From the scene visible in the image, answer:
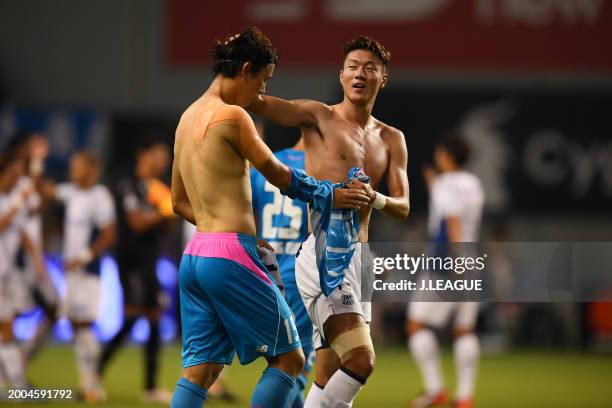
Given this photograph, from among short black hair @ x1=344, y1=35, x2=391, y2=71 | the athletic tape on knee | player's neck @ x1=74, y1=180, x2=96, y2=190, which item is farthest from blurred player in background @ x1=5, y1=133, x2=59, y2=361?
the athletic tape on knee

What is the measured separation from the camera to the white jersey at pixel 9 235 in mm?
8820

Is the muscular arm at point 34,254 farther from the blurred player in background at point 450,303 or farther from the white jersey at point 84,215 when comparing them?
the blurred player in background at point 450,303

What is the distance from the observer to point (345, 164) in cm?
571

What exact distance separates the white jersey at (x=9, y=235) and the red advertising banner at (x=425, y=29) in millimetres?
7324

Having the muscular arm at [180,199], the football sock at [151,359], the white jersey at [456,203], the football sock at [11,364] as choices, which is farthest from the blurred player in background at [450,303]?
the muscular arm at [180,199]

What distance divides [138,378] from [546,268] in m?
5.68

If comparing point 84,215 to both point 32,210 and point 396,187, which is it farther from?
point 396,187

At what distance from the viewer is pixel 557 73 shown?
16438 mm

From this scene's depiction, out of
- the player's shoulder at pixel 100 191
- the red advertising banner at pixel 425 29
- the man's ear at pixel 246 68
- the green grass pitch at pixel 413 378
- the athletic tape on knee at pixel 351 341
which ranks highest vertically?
the red advertising banner at pixel 425 29

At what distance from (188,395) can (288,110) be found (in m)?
1.66

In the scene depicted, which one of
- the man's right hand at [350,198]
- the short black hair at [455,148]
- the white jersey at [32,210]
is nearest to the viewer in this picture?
the man's right hand at [350,198]

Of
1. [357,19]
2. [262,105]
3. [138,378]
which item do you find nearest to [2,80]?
[357,19]

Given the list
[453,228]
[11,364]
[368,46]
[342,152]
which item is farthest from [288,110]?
[11,364]

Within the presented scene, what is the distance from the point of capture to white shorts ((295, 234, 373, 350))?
5465mm
